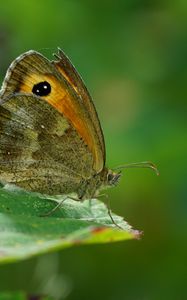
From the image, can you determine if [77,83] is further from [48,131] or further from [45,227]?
[45,227]

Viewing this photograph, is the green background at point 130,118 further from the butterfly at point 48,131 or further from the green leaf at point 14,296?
the green leaf at point 14,296

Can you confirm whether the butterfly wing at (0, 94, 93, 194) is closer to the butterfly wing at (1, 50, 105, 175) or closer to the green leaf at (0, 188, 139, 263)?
the butterfly wing at (1, 50, 105, 175)

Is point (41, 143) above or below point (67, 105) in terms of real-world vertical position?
below

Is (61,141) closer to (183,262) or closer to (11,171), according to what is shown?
(11,171)

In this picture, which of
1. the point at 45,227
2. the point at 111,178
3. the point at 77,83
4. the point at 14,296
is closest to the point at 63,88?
the point at 77,83

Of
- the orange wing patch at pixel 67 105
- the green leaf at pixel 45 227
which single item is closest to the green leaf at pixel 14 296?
the green leaf at pixel 45 227
